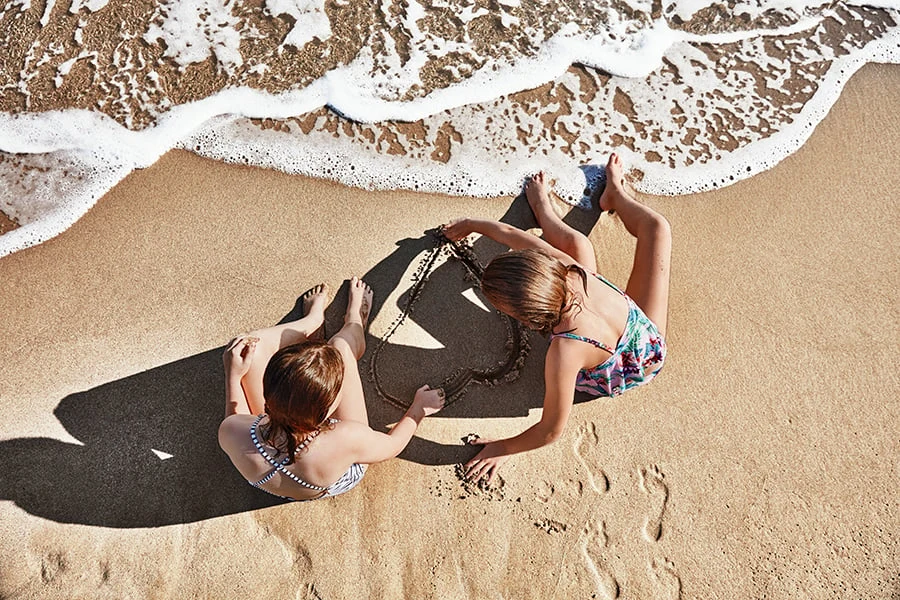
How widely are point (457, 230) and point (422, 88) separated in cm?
122

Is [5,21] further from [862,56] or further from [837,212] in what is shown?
[862,56]

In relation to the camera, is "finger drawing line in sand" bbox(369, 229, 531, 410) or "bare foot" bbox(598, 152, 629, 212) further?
"bare foot" bbox(598, 152, 629, 212)

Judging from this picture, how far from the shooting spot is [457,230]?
3400 millimetres

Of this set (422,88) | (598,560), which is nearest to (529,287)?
(598,560)

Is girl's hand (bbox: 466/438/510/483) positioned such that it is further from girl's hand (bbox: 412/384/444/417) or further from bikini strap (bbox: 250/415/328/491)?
bikini strap (bbox: 250/415/328/491)

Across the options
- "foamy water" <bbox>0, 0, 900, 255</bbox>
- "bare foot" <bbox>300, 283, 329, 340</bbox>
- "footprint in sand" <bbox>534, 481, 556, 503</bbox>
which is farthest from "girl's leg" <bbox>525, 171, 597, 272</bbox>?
"bare foot" <bbox>300, 283, 329, 340</bbox>

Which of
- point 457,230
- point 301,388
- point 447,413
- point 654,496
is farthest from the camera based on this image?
point 457,230

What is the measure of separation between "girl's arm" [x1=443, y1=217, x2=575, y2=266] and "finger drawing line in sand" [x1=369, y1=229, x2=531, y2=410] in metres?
0.11

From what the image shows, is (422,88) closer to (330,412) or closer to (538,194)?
(538,194)

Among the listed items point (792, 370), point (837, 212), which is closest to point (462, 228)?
point (792, 370)

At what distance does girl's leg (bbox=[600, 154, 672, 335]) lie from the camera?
3.22 metres

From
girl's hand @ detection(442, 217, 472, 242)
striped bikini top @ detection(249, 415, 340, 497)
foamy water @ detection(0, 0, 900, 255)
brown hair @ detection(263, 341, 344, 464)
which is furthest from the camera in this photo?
foamy water @ detection(0, 0, 900, 255)

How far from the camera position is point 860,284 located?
348 centimetres

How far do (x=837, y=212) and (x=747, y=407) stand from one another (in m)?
1.38
